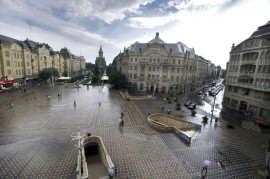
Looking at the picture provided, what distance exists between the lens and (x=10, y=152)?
38.2 ft

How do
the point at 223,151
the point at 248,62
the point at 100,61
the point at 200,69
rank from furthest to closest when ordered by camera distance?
the point at 100,61
the point at 200,69
the point at 248,62
the point at 223,151

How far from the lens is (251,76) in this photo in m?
25.4

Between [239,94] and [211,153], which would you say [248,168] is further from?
[239,94]

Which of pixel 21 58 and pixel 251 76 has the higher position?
pixel 21 58

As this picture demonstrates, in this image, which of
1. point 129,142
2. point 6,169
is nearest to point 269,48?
point 129,142

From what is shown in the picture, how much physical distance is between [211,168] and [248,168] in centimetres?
343

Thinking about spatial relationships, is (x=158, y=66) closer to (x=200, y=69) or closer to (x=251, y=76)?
(x=251, y=76)

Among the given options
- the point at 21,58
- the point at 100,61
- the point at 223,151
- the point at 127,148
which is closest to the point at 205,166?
the point at 223,151

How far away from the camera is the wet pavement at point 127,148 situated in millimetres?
10094

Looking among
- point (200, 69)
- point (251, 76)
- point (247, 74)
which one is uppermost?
point (200, 69)

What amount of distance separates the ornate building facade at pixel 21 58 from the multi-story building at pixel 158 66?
3800cm

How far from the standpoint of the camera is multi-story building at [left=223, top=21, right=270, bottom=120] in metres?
22.8

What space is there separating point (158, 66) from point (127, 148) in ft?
112

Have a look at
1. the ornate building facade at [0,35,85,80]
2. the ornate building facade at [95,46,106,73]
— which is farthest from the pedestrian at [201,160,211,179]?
the ornate building facade at [95,46,106,73]
